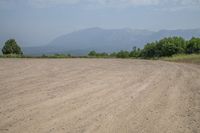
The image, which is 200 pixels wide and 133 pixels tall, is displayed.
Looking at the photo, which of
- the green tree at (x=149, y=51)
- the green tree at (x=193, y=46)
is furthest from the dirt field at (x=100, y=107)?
the green tree at (x=149, y=51)

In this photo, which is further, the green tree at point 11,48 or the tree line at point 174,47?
the green tree at point 11,48

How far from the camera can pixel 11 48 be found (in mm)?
76938

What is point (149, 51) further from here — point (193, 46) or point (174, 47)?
point (193, 46)

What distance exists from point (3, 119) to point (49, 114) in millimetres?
1314

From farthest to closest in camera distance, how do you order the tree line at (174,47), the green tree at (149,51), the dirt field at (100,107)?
the green tree at (149,51) < the tree line at (174,47) < the dirt field at (100,107)

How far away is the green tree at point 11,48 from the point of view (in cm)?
7676

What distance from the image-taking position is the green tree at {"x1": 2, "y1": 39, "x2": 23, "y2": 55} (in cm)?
7676

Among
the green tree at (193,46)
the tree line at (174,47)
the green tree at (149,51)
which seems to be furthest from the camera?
the green tree at (149,51)

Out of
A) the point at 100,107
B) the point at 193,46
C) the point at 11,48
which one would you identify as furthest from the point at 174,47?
the point at 100,107

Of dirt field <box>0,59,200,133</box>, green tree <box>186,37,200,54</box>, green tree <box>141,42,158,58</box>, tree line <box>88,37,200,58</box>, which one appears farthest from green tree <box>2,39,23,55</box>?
dirt field <box>0,59,200,133</box>

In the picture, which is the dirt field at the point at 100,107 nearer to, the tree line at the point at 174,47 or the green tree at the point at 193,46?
the green tree at the point at 193,46

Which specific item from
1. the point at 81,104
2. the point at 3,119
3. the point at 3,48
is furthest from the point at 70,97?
the point at 3,48

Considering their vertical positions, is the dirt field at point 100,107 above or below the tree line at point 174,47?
below

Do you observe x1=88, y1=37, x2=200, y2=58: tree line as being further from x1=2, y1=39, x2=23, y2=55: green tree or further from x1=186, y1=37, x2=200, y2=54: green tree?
x1=2, y1=39, x2=23, y2=55: green tree
